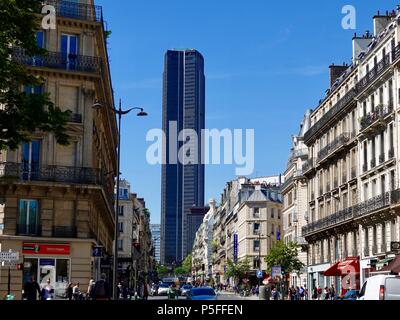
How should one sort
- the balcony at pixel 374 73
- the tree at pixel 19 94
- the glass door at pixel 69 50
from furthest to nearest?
the balcony at pixel 374 73 < the glass door at pixel 69 50 < the tree at pixel 19 94

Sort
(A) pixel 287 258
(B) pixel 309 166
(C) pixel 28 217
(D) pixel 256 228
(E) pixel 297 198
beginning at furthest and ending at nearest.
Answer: (D) pixel 256 228 → (E) pixel 297 198 → (A) pixel 287 258 → (B) pixel 309 166 → (C) pixel 28 217

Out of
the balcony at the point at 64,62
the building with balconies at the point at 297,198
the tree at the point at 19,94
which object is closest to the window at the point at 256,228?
the building with balconies at the point at 297,198

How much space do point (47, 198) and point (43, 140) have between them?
3.57 metres

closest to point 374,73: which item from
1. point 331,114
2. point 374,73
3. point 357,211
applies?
point 374,73

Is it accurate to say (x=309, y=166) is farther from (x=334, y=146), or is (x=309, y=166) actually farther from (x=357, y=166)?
(x=357, y=166)

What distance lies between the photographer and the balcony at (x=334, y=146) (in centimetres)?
6026

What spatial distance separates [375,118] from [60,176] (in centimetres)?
2303

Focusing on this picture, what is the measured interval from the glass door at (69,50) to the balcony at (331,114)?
2344 centimetres

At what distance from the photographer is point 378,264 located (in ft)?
158

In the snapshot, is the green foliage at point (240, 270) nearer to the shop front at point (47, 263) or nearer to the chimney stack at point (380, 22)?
the chimney stack at point (380, 22)

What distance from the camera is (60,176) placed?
42.6m

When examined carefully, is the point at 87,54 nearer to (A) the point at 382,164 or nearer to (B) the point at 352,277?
(A) the point at 382,164

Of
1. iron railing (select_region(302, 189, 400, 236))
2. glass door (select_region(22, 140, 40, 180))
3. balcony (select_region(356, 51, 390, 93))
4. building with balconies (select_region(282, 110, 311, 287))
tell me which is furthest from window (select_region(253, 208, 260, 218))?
glass door (select_region(22, 140, 40, 180))
